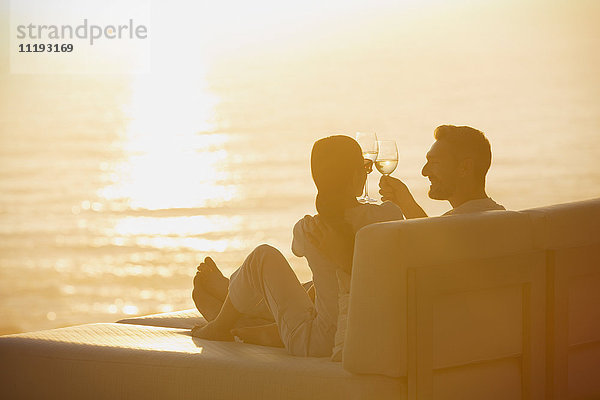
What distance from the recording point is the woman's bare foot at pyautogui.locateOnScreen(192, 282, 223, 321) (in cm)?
419

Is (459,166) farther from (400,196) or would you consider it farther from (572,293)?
(572,293)

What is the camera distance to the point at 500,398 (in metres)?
3.37

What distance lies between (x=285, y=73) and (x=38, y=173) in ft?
62.0

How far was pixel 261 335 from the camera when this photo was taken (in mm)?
3842

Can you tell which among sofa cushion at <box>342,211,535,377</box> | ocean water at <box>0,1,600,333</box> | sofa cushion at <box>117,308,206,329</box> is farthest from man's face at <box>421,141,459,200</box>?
ocean water at <box>0,1,600,333</box>

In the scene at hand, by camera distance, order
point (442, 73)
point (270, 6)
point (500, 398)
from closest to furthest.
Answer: point (500, 398), point (442, 73), point (270, 6)

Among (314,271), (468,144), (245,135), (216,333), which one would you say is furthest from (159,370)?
(245,135)

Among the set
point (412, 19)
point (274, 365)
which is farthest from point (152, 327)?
point (412, 19)

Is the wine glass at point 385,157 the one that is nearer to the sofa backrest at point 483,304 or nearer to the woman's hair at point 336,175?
the woman's hair at point 336,175

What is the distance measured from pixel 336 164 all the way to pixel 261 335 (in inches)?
29.9

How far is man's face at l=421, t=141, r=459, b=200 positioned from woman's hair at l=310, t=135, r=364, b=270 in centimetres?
33

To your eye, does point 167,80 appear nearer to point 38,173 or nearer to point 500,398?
point 38,173

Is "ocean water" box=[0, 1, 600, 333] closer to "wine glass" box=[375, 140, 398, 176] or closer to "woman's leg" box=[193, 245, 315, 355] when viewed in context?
"woman's leg" box=[193, 245, 315, 355]

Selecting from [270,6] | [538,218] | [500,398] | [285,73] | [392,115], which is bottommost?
[500,398]
